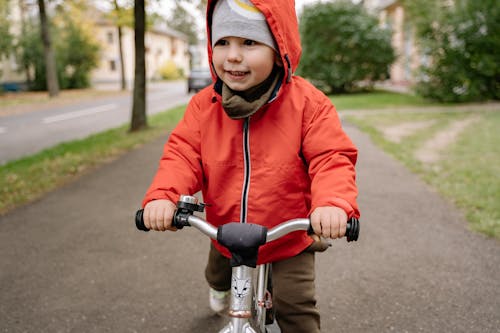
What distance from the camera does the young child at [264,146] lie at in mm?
1811

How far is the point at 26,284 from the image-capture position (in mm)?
3336

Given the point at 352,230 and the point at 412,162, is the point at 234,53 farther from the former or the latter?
the point at 412,162

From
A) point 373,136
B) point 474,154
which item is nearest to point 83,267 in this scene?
point 474,154

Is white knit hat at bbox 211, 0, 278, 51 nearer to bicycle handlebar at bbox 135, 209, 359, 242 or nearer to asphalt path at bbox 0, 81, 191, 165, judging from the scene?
bicycle handlebar at bbox 135, 209, 359, 242

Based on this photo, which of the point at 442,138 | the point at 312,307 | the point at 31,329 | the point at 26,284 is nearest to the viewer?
the point at 312,307

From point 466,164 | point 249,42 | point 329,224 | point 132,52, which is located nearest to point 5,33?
point 466,164

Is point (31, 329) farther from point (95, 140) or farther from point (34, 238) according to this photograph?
point (95, 140)

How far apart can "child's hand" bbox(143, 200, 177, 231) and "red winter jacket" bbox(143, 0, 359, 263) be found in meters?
0.15

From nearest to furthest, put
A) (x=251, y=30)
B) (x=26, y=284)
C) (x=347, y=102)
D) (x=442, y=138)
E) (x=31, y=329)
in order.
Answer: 1. (x=251, y=30)
2. (x=31, y=329)
3. (x=26, y=284)
4. (x=442, y=138)
5. (x=347, y=102)

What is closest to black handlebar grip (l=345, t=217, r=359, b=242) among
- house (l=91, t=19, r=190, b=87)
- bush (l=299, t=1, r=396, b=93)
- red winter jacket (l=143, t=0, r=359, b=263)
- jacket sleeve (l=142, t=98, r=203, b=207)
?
red winter jacket (l=143, t=0, r=359, b=263)

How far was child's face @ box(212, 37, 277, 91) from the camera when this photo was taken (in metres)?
1.80

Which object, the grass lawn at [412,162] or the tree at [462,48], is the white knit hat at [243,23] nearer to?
the grass lawn at [412,162]

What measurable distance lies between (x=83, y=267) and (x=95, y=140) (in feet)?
20.7

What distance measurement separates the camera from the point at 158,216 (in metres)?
1.63
